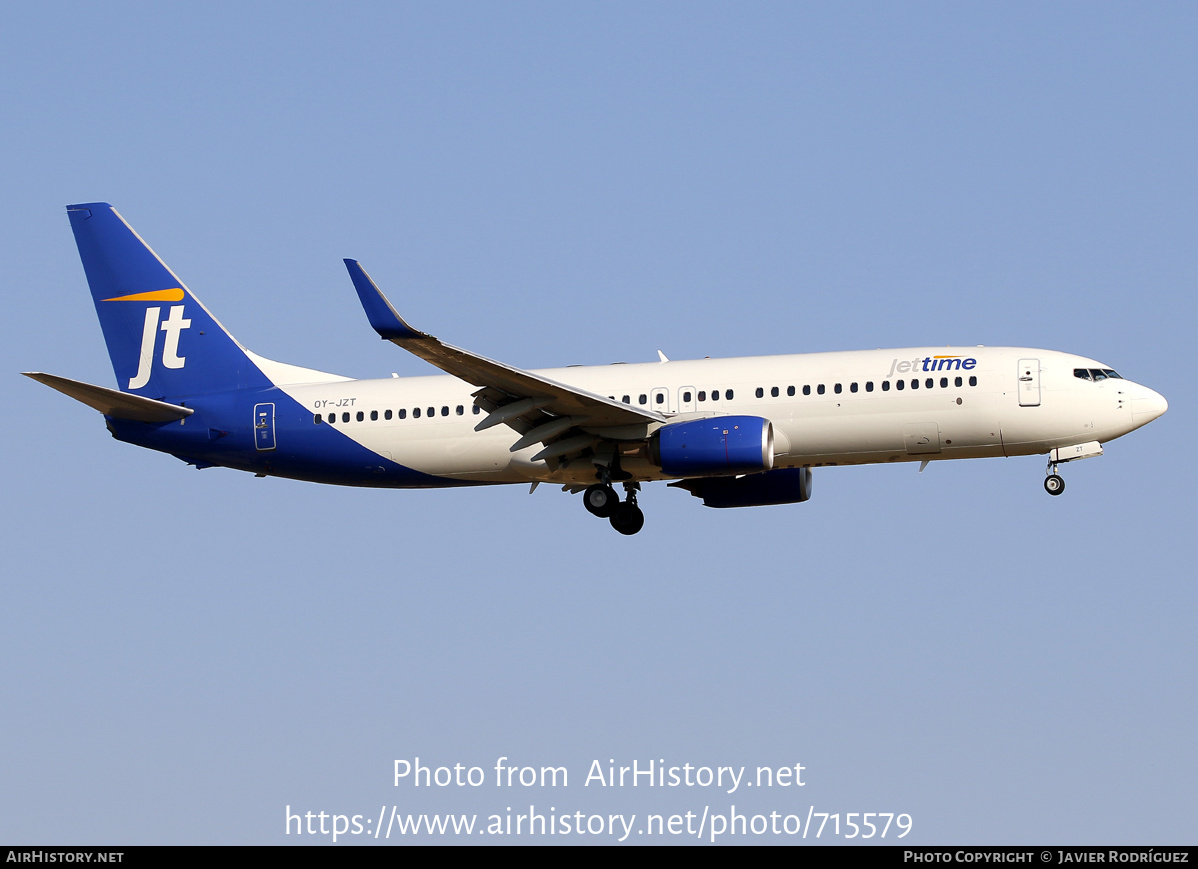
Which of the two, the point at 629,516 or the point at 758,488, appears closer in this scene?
the point at 629,516

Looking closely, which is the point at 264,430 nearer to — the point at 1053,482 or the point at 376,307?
the point at 376,307

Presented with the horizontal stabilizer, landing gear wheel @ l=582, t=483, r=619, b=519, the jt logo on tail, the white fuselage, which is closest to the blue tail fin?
the jt logo on tail

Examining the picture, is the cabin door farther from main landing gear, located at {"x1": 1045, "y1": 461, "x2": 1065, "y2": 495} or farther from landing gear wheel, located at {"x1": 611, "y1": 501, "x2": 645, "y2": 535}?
main landing gear, located at {"x1": 1045, "y1": 461, "x2": 1065, "y2": 495}

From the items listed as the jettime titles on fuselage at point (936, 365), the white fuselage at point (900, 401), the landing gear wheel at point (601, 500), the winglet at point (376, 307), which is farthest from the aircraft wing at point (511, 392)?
the jettime titles on fuselage at point (936, 365)

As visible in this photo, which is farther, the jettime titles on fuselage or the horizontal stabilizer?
the horizontal stabilizer

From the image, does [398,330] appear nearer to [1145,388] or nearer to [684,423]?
[684,423]

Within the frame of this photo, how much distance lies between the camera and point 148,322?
4234 cm

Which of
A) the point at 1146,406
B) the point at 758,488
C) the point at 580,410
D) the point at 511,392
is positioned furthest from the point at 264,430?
the point at 1146,406

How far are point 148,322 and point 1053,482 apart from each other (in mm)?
25058

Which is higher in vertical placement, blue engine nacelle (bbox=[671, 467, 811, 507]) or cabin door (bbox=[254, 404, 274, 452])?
cabin door (bbox=[254, 404, 274, 452])

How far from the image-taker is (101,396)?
38.5 meters

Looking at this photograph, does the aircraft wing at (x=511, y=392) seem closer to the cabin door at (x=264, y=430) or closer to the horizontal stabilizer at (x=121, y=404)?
the cabin door at (x=264, y=430)

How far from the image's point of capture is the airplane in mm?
36406

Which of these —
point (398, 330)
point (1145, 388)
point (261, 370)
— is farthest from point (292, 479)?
point (1145, 388)
